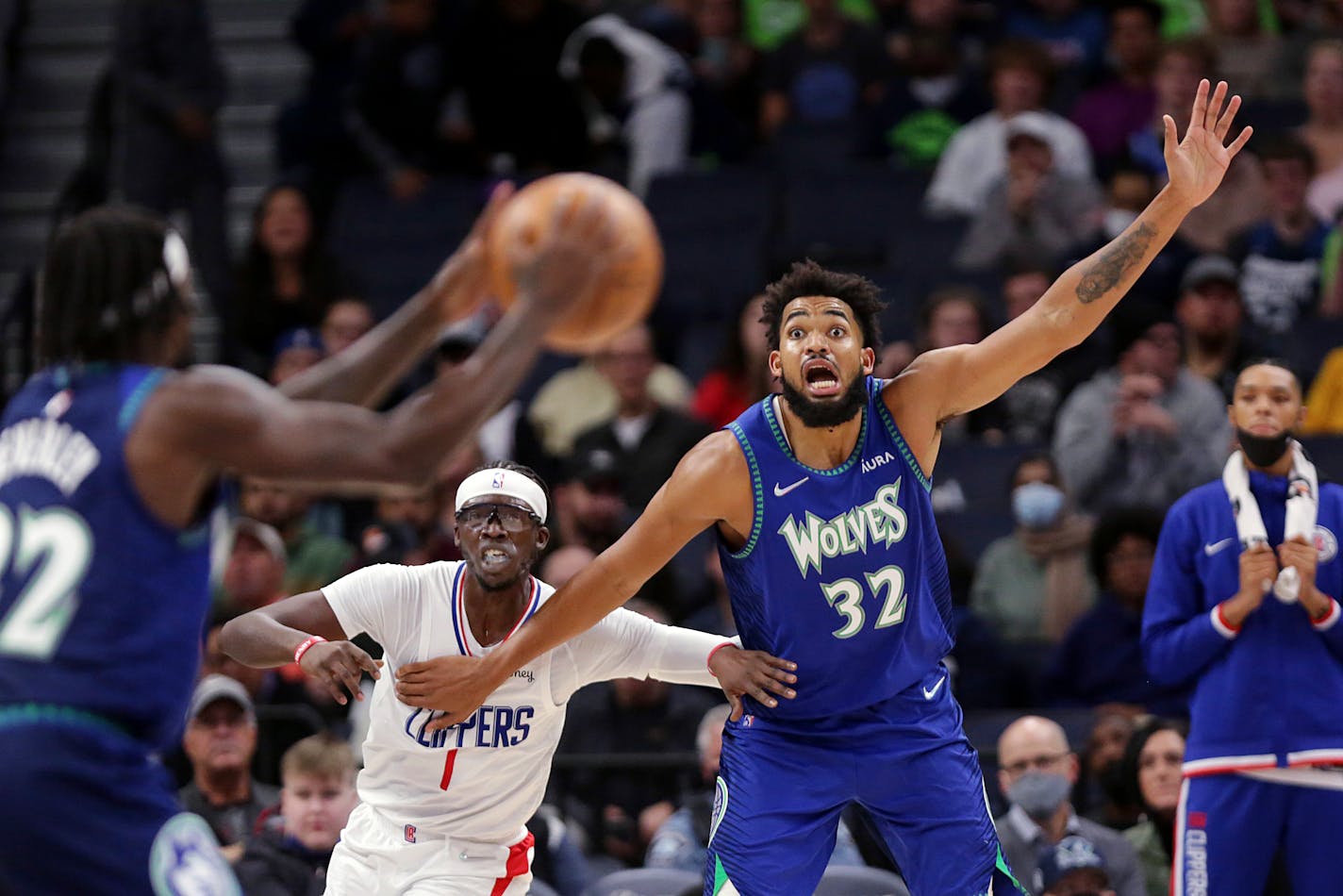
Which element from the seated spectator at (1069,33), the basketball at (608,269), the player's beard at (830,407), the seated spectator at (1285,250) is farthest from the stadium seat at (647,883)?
the seated spectator at (1069,33)

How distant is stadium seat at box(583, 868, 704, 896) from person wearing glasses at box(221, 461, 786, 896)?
1369mm

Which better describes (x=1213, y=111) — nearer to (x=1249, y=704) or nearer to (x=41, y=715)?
(x=1249, y=704)

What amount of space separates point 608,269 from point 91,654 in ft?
5.07

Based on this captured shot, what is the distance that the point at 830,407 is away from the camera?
5.89 m

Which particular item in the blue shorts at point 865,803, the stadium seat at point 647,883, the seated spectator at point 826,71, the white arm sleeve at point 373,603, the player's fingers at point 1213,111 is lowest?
the stadium seat at point 647,883

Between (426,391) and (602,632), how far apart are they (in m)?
2.78

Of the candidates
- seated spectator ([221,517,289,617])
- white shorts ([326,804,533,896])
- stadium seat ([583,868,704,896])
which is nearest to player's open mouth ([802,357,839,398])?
white shorts ([326,804,533,896])

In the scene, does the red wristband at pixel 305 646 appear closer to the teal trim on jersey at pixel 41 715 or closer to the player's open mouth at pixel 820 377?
the player's open mouth at pixel 820 377

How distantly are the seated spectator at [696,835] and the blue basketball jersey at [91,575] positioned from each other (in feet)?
15.3

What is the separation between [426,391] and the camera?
356 centimetres

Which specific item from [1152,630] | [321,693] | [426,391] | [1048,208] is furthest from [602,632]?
[1048,208]

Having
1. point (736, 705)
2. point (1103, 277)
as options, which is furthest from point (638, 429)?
point (1103, 277)

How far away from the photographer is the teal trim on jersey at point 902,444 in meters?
5.96

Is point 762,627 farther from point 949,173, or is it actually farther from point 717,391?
point 949,173
